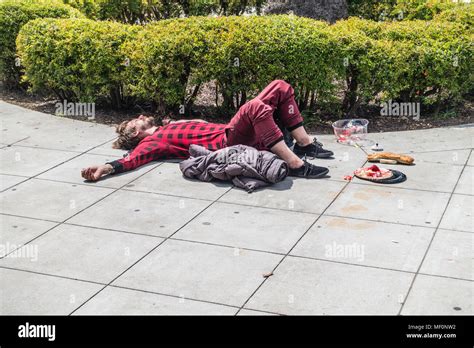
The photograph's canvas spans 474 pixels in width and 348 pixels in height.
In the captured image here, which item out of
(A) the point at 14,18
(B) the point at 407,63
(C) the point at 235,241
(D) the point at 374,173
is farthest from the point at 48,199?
(A) the point at 14,18

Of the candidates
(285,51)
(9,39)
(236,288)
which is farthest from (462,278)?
(9,39)

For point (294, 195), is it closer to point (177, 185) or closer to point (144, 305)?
point (177, 185)

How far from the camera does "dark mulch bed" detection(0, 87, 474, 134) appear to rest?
9.81 m

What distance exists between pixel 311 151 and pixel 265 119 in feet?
3.18

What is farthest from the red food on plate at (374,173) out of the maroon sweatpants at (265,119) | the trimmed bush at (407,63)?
the trimmed bush at (407,63)

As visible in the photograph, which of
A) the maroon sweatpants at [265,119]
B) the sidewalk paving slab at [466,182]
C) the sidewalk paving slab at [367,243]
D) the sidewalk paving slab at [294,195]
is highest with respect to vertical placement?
the maroon sweatpants at [265,119]

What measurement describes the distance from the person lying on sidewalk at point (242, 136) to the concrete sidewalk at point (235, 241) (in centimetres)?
15

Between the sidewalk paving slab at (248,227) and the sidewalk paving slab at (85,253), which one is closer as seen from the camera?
the sidewalk paving slab at (85,253)

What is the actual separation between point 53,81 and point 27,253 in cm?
479

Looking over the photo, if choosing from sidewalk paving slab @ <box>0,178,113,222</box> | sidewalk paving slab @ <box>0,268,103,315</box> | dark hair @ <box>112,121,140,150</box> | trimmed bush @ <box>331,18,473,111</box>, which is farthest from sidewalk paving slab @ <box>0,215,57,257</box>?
trimmed bush @ <box>331,18,473,111</box>

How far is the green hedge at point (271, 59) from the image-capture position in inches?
379

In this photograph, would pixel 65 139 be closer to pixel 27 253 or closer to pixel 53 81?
pixel 53 81

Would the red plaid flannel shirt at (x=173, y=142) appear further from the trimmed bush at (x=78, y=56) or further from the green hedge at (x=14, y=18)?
the green hedge at (x=14, y=18)

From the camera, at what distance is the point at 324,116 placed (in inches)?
402
